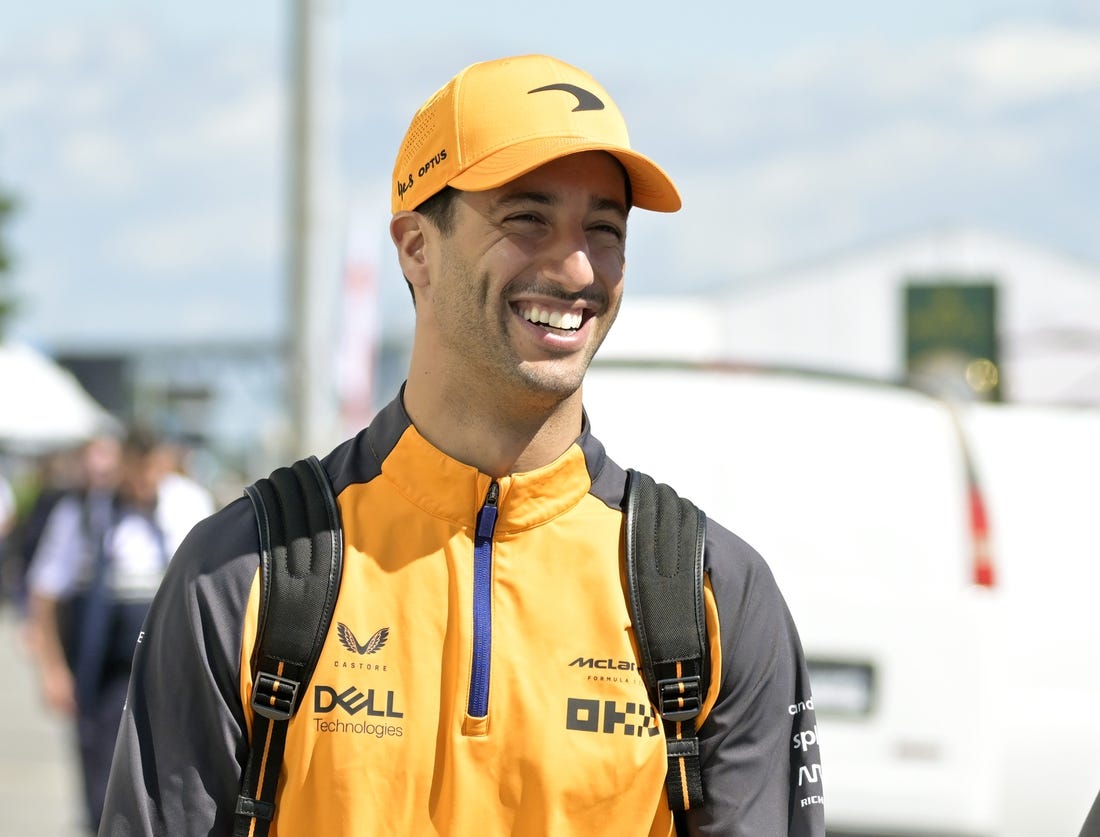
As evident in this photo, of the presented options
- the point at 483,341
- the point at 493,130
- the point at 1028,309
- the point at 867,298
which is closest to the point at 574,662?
the point at 483,341

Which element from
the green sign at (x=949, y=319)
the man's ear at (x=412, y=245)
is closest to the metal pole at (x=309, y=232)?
the man's ear at (x=412, y=245)

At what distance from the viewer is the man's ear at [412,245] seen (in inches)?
106

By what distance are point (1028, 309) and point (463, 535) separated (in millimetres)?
45479

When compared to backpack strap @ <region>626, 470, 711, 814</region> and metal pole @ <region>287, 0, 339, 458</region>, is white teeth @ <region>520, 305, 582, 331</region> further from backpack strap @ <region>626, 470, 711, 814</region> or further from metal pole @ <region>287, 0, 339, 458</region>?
metal pole @ <region>287, 0, 339, 458</region>

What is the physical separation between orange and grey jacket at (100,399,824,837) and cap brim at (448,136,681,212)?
409mm

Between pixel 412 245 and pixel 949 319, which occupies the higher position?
pixel 949 319

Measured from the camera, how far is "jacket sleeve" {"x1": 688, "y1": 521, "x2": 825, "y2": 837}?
249 cm

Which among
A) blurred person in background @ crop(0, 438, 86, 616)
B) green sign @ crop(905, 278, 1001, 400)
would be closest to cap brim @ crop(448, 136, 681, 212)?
blurred person in background @ crop(0, 438, 86, 616)

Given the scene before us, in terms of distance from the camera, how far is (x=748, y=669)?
8.21ft

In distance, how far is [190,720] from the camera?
2.40 m

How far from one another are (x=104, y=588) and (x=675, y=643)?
6.21m

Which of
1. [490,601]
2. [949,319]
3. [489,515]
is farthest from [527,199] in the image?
[949,319]

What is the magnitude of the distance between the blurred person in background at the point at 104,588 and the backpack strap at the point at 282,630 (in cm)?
575

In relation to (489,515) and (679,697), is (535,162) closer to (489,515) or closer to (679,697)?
(489,515)
